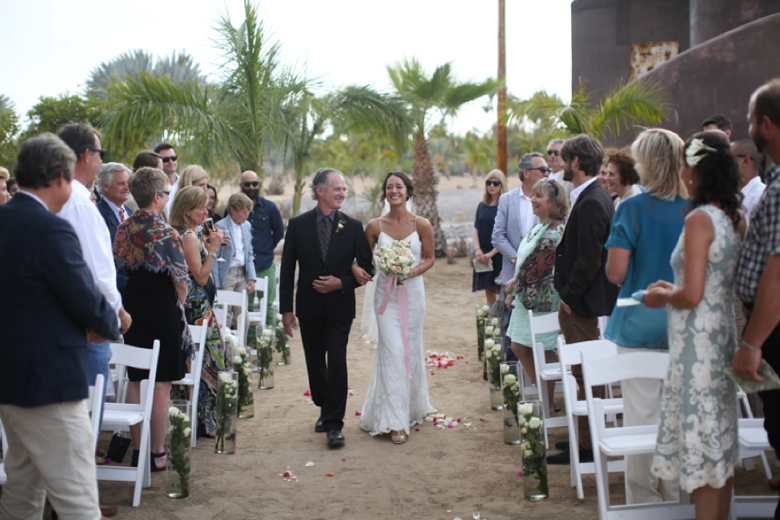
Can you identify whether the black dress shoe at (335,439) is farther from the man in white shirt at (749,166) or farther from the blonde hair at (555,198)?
the man in white shirt at (749,166)

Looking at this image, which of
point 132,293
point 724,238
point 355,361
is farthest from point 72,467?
point 355,361

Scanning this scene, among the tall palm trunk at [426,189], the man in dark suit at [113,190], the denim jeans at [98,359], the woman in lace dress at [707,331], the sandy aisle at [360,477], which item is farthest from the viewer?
the tall palm trunk at [426,189]

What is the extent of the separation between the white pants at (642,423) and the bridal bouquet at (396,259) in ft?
8.05

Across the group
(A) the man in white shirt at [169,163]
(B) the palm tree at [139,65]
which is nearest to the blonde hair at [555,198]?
(A) the man in white shirt at [169,163]

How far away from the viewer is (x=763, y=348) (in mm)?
3404

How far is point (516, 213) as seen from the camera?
8.45 meters

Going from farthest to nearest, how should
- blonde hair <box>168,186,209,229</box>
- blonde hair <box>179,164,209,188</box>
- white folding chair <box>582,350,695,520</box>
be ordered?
blonde hair <box>179,164,209,188</box> < blonde hair <box>168,186,209,229</box> < white folding chair <box>582,350,695,520</box>

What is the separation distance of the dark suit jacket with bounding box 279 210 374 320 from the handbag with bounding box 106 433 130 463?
62.1 inches

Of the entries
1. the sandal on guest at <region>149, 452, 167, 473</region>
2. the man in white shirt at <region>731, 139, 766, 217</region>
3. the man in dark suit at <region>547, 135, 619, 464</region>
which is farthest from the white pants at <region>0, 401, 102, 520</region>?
the man in white shirt at <region>731, 139, 766, 217</region>

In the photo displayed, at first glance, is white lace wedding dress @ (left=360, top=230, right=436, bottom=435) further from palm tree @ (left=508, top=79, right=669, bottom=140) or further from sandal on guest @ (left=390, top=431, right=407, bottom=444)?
palm tree @ (left=508, top=79, right=669, bottom=140)

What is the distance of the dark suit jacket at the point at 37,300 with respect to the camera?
11.2 feet

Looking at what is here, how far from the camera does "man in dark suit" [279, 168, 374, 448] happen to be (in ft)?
20.5

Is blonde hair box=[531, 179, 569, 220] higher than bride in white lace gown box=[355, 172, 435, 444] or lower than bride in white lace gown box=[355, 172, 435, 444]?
higher

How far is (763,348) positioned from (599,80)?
580 inches
